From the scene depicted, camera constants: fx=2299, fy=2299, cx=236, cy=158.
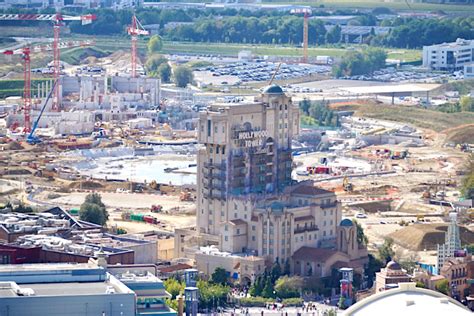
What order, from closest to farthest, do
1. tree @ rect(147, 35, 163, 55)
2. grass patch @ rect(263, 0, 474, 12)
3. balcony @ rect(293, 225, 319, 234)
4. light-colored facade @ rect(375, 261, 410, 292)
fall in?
1. light-colored facade @ rect(375, 261, 410, 292)
2. balcony @ rect(293, 225, 319, 234)
3. tree @ rect(147, 35, 163, 55)
4. grass patch @ rect(263, 0, 474, 12)

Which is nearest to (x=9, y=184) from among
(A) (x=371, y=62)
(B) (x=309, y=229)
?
(B) (x=309, y=229)

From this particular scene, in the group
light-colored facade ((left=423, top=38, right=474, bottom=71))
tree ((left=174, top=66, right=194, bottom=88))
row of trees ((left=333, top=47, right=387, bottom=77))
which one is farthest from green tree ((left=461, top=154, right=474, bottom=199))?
light-colored facade ((left=423, top=38, right=474, bottom=71))

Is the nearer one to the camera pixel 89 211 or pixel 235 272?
pixel 235 272

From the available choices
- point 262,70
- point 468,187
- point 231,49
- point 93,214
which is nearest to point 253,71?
point 262,70

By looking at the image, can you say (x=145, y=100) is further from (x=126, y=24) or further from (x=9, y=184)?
(x=126, y=24)

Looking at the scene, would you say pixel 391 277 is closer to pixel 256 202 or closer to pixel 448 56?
pixel 256 202

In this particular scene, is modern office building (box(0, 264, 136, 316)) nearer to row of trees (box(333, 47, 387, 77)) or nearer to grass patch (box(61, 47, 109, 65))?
row of trees (box(333, 47, 387, 77))

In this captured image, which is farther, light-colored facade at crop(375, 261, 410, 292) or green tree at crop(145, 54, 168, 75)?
green tree at crop(145, 54, 168, 75)
